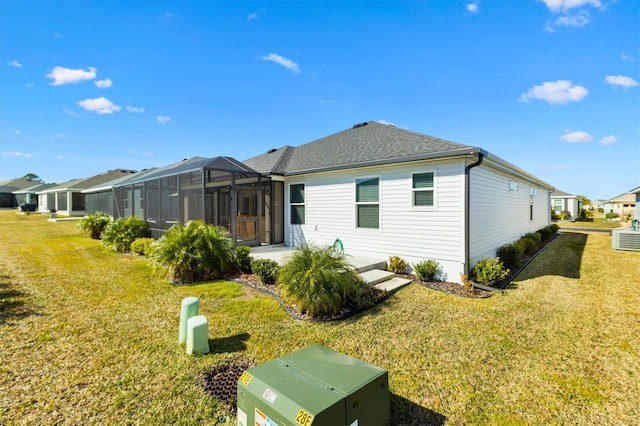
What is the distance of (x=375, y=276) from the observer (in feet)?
22.2

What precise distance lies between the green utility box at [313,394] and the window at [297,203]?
795cm

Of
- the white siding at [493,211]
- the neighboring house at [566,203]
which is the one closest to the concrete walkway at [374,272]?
the white siding at [493,211]

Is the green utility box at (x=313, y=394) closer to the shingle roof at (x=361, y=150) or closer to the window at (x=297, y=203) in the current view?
the shingle roof at (x=361, y=150)

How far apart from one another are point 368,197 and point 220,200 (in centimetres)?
669

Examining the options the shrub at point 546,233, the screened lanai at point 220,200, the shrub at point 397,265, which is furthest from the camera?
the shrub at point 546,233

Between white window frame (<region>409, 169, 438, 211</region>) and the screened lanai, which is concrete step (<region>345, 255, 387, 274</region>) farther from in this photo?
the screened lanai

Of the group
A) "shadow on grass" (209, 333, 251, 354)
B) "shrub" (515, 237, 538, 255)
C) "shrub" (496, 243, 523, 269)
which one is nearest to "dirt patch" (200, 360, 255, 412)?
"shadow on grass" (209, 333, 251, 354)

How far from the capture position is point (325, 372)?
2318 millimetres

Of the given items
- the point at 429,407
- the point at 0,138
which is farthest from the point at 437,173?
the point at 0,138

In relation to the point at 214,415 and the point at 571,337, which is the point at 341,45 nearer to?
the point at 571,337

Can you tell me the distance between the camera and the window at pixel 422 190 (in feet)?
23.0

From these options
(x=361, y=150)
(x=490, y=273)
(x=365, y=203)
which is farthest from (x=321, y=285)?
(x=361, y=150)

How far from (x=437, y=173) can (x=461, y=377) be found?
4764 millimetres

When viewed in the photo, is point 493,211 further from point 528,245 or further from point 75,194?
point 75,194
